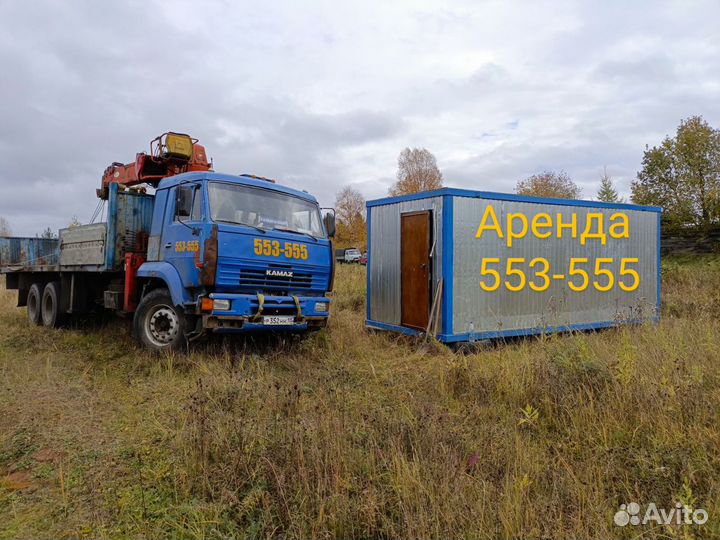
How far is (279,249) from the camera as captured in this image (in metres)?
6.17

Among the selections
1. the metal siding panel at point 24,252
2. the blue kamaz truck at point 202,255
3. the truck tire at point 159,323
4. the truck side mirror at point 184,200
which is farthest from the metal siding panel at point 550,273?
the metal siding panel at point 24,252

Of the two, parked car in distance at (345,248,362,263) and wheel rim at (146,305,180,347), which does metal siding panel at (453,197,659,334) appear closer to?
wheel rim at (146,305,180,347)

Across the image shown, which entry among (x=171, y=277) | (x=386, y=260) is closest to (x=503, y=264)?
(x=386, y=260)

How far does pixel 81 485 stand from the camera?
9.87 feet

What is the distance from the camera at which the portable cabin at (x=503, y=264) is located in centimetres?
691

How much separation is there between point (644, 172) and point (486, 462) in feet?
71.8

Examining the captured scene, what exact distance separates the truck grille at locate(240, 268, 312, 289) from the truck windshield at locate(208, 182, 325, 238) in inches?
25.5

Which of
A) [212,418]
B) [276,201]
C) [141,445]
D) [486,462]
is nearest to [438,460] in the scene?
[486,462]

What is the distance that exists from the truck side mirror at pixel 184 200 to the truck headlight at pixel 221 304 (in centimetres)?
131

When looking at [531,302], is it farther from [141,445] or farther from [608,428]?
[141,445]

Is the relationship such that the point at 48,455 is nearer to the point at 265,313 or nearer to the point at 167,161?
the point at 265,313

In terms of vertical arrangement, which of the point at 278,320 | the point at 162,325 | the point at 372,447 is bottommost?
the point at 372,447

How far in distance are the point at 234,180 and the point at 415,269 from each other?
3.10 m

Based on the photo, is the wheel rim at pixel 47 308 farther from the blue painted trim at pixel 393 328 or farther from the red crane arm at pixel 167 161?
the blue painted trim at pixel 393 328
